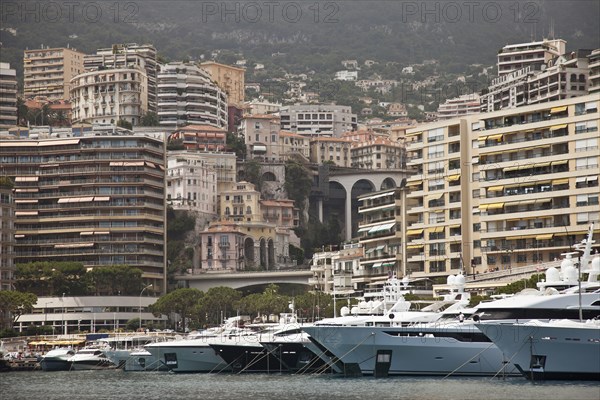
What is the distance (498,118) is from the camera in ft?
500

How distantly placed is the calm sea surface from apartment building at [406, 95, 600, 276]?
146 feet

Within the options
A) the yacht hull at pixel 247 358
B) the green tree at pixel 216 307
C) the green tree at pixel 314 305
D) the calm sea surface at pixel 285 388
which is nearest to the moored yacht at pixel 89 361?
the calm sea surface at pixel 285 388

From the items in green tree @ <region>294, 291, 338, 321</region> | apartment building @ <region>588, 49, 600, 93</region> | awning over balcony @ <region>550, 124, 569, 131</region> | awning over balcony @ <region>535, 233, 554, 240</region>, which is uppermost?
apartment building @ <region>588, 49, 600, 93</region>

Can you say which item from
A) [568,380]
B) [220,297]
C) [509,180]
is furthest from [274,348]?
[220,297]

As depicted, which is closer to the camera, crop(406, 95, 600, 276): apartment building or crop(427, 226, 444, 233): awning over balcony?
crop(406, 95, 600, 276): apartment building

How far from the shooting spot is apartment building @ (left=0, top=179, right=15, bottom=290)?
180000mm

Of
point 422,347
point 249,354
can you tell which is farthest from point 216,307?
point 422,347

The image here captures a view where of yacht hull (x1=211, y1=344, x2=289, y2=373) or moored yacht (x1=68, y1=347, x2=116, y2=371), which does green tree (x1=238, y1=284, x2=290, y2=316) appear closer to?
moored yacht (x1=68, y1=347, x2=116, y2=371)

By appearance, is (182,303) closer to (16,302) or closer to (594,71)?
(16,302)

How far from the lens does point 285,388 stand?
9362 centimetres

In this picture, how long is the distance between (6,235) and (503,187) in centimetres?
6667

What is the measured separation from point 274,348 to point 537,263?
134ft

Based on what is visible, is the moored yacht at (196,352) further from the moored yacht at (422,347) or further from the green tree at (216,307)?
the green tree at (216,307)

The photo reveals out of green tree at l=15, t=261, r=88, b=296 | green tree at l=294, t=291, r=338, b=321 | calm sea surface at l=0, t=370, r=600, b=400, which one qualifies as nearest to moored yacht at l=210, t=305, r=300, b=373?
calm sea surface at l=0, t=370, r=600, b=400
